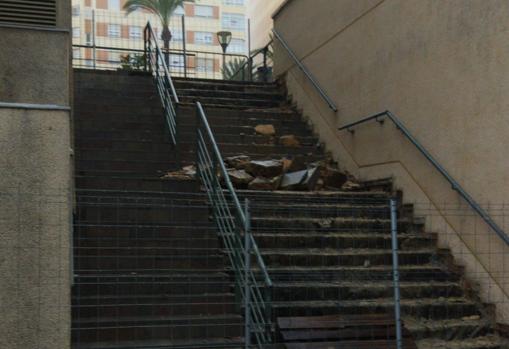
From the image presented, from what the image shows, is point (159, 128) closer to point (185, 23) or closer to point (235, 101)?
point (235, 101)

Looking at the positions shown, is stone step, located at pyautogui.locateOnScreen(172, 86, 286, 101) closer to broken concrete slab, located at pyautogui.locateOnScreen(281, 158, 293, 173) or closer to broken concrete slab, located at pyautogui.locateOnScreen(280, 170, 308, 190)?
broken concrete slab, located at pyautogui.locateOnScreen(281, 158, 293, 173)

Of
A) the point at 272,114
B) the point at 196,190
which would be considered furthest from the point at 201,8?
the point at 196,190

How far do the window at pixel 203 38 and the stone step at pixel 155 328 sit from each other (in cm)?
5249

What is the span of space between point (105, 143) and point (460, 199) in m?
4.85

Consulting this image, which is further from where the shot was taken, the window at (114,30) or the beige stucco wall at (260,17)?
the window at (114,30)

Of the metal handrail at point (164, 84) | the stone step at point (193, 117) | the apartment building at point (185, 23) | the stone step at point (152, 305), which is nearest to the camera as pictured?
the stone step at point (152, 305)

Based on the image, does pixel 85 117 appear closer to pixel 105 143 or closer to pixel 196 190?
pixel 105 143

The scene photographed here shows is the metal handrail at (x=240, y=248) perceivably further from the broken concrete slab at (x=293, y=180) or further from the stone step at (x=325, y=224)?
the broken concrete slab at (x=293, y=180)

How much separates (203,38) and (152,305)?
54346mm

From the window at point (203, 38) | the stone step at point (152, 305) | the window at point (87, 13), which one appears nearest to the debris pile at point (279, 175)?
the stone step at point (152, 305)

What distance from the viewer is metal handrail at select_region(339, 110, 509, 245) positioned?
6.73 m

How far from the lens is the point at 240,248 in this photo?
6180 mm

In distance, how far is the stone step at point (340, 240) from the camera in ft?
24.6

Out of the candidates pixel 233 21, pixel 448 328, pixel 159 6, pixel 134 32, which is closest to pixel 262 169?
pixel 448 328
